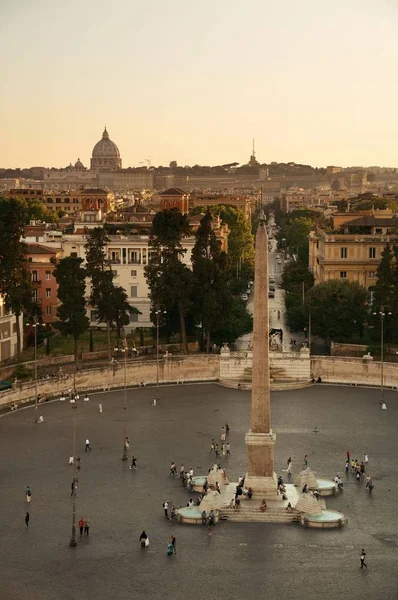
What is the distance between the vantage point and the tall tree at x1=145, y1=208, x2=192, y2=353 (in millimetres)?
62094

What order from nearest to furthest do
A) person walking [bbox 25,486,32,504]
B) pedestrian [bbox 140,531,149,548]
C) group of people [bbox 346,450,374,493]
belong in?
pedestrian [bbox 140,531,149,548] < person walking [bbox 25,486,32,504] < group of people [bbox 346,450,374,493]

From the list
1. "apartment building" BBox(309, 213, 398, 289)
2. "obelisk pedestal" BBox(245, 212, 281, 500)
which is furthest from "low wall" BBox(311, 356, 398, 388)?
"obelisk pedestal" BBox(245, 212, 281, 500)

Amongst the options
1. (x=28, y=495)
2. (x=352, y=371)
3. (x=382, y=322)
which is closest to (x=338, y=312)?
(x=352, y=371)

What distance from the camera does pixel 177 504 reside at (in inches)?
1441

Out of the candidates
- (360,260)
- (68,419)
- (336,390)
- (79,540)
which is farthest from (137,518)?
(360,260)

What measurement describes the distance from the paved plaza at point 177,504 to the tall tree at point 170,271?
28.5ft

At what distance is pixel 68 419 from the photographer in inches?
1960

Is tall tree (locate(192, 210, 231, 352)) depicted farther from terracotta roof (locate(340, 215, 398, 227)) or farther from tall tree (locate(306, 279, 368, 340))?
terracotta roof (locate(340, 215, 398, 227))

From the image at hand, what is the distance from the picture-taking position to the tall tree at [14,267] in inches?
2347

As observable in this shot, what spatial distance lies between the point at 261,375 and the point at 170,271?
26739 mm

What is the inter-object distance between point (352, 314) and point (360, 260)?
11.5 metres

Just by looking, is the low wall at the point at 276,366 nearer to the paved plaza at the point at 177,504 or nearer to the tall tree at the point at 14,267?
the paved plaza at the point at 177,504

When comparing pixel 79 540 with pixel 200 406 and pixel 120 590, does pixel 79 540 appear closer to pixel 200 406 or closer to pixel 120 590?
pixel 120 590

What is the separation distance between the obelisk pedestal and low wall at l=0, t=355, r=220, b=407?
1861 centimetres
